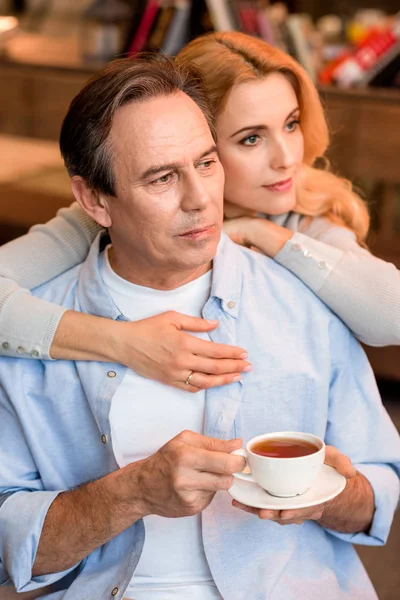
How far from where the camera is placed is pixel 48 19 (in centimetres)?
532

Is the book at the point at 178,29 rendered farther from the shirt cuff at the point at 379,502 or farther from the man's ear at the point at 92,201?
the shirt cuff at the point at 379,502

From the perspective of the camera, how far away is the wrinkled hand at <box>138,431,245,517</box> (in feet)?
3.90

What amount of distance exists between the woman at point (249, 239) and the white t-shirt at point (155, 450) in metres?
0.06

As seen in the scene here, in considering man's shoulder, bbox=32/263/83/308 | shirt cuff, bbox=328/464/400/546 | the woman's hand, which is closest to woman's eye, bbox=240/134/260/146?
the woman's hand

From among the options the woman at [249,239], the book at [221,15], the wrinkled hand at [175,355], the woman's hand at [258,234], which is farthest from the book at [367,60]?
the wrinkled hand at [175,355]

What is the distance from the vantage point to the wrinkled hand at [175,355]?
142cm

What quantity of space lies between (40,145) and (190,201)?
2.62 metres

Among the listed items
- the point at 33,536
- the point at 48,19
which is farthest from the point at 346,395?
the point at 48,19

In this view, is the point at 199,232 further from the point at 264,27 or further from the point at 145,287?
the point at 264,27

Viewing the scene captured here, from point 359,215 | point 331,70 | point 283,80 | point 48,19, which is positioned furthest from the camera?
point 48,19

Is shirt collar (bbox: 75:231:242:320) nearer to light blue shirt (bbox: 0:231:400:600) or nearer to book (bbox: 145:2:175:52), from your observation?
light blue shirt (bbox: 0:231:400:600)

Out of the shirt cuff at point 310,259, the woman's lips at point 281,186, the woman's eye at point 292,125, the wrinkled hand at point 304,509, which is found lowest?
the wrinkled hand at point 304,509

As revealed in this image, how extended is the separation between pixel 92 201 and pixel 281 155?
1.27ft

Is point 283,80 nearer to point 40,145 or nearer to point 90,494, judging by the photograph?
point 90,494
